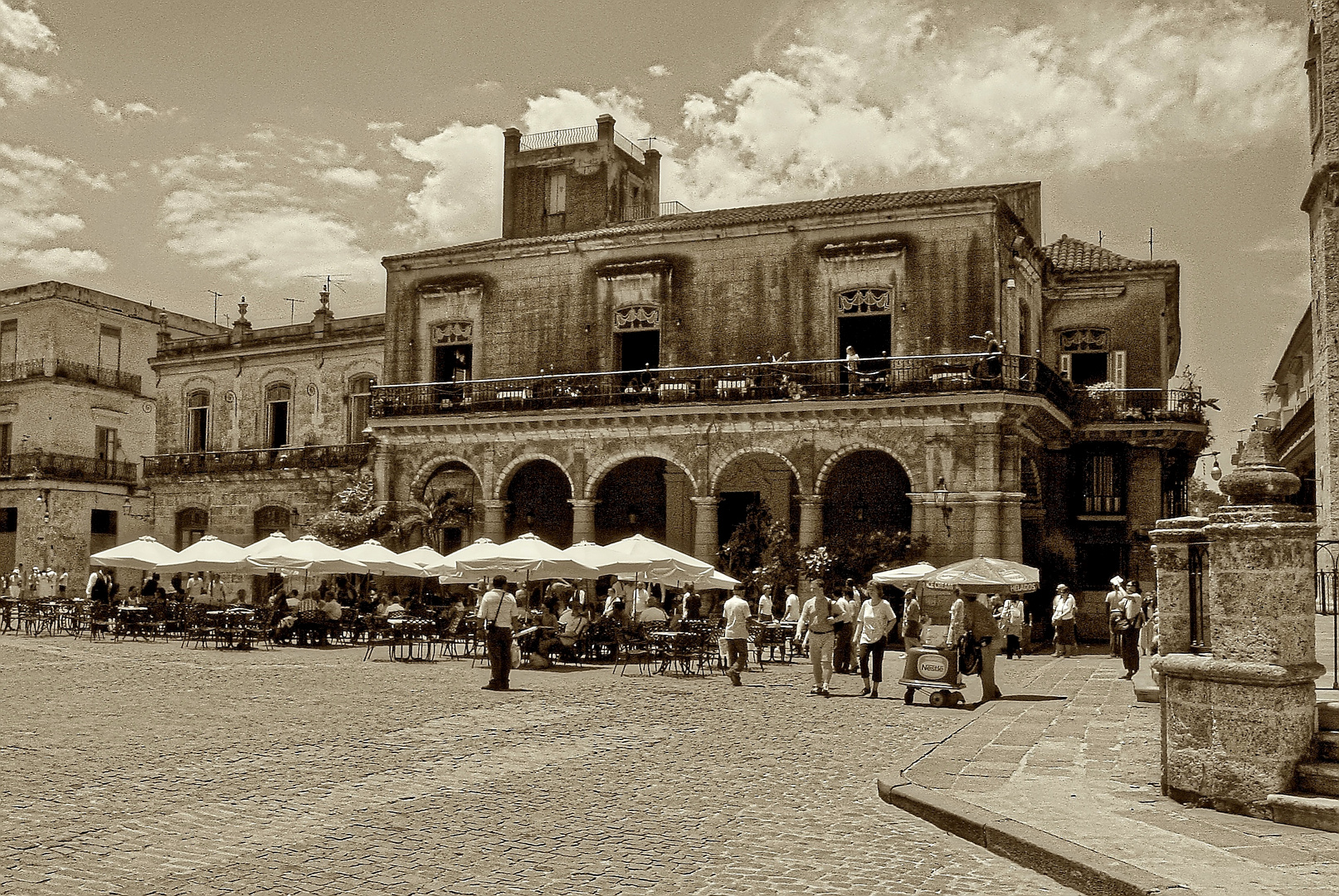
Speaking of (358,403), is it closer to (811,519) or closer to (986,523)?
(811,519)

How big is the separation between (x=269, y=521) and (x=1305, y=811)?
33.3 meters

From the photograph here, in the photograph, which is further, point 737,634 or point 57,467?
point 57,467

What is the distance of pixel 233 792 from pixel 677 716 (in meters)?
5.68

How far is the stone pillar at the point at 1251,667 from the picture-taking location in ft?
24.2

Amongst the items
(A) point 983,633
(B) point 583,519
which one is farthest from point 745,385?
(A) point 983,633

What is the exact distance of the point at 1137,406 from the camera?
30844 mm

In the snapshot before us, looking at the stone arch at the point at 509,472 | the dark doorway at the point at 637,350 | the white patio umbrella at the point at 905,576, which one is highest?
the dark doorway at the point at 637,350

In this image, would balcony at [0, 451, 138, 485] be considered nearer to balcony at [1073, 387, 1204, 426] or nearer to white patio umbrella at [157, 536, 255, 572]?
white patio umbrella at [157, 536, 255, 572]

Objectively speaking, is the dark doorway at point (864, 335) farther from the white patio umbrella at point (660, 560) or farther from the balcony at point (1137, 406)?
the white patio umbrella at point (660, 560)

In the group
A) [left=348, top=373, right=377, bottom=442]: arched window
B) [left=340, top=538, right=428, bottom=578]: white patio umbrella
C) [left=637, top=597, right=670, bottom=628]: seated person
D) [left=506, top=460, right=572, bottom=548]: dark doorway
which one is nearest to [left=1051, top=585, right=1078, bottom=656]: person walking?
[left=637, top=597, right=670, bottom=628]: seated person

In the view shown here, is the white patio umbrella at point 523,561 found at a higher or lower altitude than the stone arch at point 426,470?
lower

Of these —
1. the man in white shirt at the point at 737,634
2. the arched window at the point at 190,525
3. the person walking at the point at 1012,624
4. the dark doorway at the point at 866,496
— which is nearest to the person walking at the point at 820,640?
the man in white shirt at the point at 737,634

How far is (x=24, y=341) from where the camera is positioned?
43188mm

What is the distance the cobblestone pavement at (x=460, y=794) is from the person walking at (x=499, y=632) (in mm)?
565
